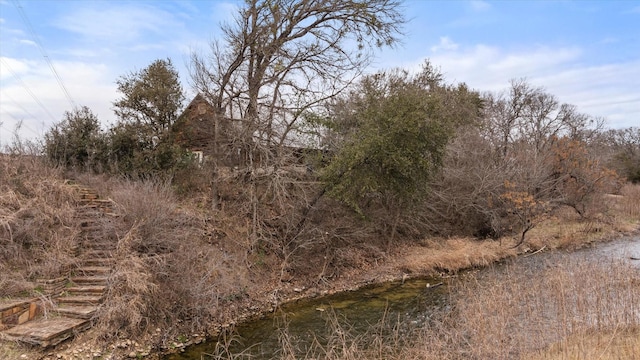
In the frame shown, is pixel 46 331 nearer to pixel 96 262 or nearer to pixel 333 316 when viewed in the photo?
pixel 96 262

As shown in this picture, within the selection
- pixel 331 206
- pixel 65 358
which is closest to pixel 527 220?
pixel 331 206

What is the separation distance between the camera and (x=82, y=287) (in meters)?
8.64

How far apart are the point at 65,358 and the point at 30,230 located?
3827 millimetres

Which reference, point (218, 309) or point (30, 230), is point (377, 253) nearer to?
point (218, 309)

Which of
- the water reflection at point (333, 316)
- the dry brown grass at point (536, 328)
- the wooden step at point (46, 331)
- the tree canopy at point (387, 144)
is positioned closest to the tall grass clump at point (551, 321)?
the dry brown grass at point (536, 328)

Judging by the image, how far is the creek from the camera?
809 cm

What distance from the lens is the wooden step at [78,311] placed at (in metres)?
7.79

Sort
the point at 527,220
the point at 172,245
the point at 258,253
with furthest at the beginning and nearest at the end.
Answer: the point at 527,220 < the point at 258,253 < the point at 172,245

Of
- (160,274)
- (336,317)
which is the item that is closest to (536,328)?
(336,317)

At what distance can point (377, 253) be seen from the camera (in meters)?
15.9

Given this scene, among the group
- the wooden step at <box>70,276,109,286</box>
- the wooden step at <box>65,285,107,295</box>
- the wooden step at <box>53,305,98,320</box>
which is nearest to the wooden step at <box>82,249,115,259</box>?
the wooden step at <box>70,276,109,286</box>

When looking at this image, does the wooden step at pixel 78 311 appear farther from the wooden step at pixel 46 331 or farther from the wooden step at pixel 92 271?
the wooden step at pixel 92 271

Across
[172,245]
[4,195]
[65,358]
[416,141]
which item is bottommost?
[65,358]

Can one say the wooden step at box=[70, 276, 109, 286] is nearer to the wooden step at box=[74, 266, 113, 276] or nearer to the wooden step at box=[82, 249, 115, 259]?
the wooden step at box=[74, 266, 113, 276]
